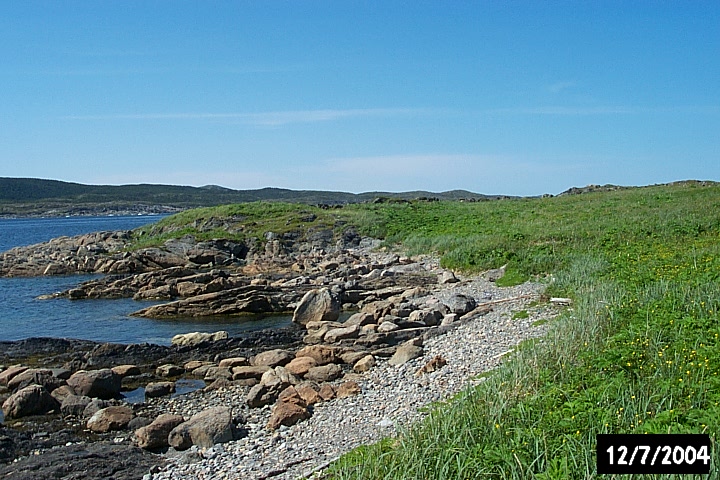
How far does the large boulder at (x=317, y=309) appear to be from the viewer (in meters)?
23.3

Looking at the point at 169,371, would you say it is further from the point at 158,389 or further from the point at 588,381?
the point at 588,381

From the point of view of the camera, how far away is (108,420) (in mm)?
13125

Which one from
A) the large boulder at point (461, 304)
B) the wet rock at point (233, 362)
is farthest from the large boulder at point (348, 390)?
the large boulder at point (461, 304)

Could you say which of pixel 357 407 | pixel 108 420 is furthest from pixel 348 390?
pixel 108 420

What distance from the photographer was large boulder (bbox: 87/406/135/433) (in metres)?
13.0

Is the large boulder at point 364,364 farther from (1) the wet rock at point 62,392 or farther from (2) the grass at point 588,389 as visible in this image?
(1) the wet rock at point 62,392

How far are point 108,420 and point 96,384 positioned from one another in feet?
8.64

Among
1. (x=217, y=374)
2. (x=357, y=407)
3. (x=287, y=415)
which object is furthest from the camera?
(x=217, y=374)

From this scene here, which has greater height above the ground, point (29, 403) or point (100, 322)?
point (29, 403)

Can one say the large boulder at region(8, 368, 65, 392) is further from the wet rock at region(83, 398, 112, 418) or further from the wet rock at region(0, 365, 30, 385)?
the wet rock at region(83, 398, 112, 418)

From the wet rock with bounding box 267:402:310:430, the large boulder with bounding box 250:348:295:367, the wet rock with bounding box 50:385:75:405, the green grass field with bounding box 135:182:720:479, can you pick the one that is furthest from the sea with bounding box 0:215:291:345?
the green grass field with bounding box 135:182:720:479

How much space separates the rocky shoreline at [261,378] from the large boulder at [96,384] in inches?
1.2

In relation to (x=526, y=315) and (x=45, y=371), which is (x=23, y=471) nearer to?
(x=45, y=371)

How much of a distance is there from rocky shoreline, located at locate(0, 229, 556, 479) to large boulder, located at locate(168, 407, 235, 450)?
0.02 m
